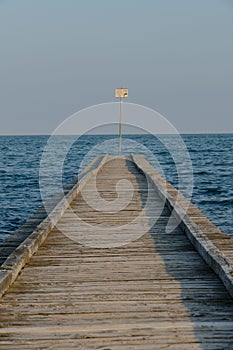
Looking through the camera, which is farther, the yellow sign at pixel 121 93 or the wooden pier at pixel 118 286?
the yellow sign at pixel 121 93

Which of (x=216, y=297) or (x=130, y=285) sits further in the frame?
(x=130, y=285)

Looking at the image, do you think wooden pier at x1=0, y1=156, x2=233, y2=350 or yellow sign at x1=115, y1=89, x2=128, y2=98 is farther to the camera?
yellow sign at x1=115, y1=89, x2=128, y2=98

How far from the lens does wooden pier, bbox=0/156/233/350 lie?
372cm

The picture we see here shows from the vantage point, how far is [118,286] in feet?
15.8

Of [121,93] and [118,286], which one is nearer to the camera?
[118,286]

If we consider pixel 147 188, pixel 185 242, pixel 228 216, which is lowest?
pixel 228 216

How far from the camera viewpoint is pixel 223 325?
3861 millimetres

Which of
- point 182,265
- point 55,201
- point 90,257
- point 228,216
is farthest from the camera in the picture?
point 228,216

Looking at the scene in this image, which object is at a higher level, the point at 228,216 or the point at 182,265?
the point at 182,265

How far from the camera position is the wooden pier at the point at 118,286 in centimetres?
372

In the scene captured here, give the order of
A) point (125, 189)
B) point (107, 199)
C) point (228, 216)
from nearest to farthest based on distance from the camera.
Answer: point (107, 199), point (125, 189), point (228, 216)

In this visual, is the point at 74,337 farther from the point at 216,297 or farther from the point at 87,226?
the point at 87,226

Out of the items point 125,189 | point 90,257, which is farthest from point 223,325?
point 125,189

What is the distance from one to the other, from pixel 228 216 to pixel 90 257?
33.4ft
